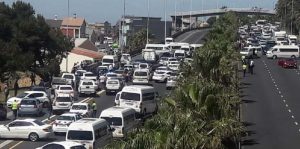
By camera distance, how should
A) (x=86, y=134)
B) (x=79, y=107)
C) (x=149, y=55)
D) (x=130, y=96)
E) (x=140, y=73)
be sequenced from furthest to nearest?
1. (x=149, y=55)
2. (x=140, y=73)
3. (x=130, y=96)
4. (x=79, y=107)
5. (x=86, y=134)

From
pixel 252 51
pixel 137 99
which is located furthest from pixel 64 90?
pixel 252 51

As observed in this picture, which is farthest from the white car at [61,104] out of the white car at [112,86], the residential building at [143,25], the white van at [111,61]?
the residential building at [143,25]

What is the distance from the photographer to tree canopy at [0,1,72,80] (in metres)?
76.7

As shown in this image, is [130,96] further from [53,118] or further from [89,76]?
[89,76]

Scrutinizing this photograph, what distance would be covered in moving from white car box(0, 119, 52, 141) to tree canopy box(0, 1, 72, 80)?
112ft

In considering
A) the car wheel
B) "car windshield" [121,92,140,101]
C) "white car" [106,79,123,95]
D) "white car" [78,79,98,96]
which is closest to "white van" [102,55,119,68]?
"white car" [106,79,123,95]

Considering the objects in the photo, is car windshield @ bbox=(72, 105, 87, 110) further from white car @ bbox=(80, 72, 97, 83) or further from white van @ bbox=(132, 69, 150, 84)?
white van @ bbox=(132, 69, 150, 84)

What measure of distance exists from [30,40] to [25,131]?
148 ft

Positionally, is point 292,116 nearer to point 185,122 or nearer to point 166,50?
point 185,122

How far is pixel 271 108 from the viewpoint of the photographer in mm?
50469

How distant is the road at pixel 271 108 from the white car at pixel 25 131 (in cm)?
1029

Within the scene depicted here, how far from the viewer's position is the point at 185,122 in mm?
19531

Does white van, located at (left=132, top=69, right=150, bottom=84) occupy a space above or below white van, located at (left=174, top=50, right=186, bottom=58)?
below

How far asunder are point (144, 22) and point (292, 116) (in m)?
147
